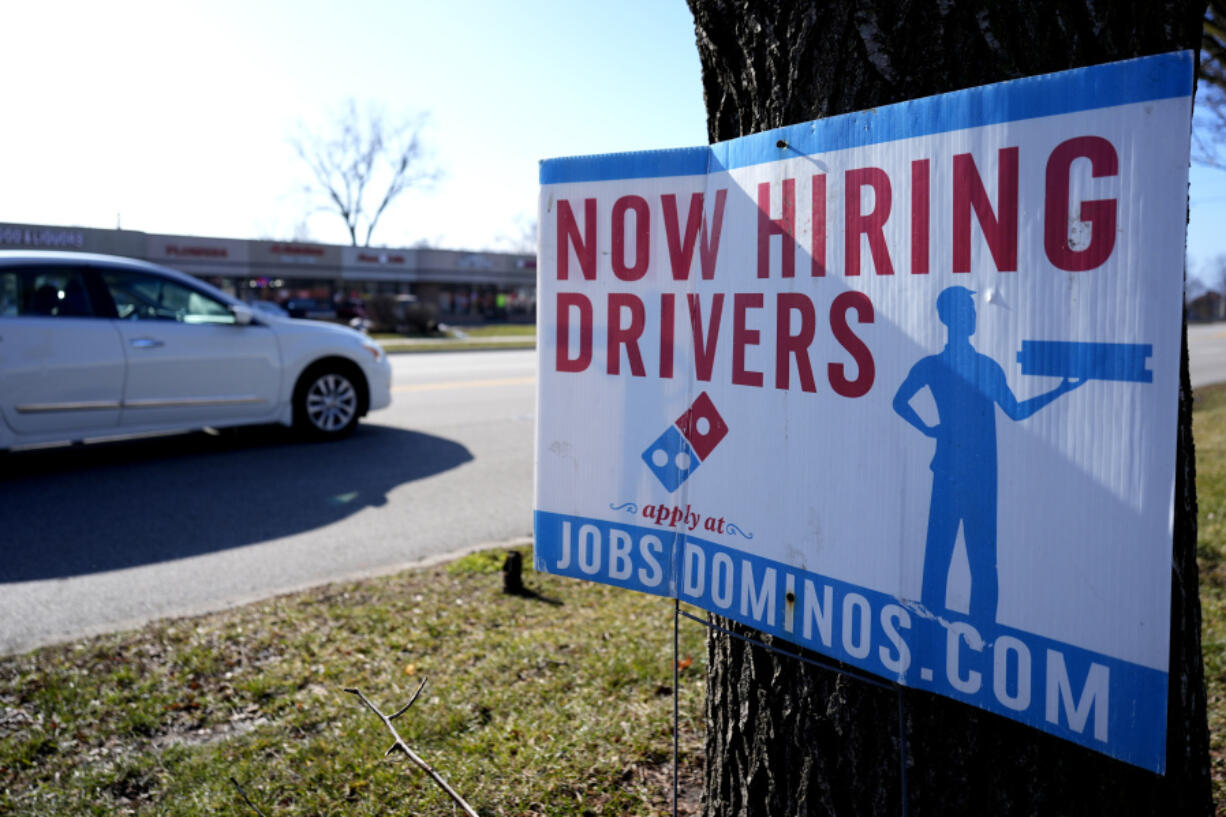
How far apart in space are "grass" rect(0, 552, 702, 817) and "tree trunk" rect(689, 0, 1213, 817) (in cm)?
85

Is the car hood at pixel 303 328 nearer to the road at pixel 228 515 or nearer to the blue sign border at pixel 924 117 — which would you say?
the road at pixel 228 515

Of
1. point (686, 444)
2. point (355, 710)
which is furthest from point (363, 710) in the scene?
point (686, 444)

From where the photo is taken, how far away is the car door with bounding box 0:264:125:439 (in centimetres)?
722

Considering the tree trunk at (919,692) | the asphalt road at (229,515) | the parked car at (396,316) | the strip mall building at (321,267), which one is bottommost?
the asphalt road at (229,515)

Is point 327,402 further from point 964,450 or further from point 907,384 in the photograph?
point 964,450

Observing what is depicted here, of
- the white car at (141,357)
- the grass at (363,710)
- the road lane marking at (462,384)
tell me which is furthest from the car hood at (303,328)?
the grass at (363,710)

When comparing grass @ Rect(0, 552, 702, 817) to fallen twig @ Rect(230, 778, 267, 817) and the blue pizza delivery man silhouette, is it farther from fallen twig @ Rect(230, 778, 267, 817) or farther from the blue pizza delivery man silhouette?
the blue pizza delivery man silhouette

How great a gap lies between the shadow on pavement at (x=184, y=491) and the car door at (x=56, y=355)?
1.56 ft

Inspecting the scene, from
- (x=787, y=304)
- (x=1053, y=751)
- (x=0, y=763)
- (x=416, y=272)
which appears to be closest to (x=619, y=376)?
(x=787, y=304)

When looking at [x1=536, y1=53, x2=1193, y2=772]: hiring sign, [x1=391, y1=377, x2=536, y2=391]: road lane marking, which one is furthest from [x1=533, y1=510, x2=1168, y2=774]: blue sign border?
[x1=391, y1=377, x2=536, y2=391]: road lane marking

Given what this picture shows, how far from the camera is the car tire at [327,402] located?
8.91 m

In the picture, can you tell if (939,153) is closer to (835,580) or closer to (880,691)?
(835,580)

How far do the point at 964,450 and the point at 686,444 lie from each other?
2.02 ft

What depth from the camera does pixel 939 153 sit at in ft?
4.92
